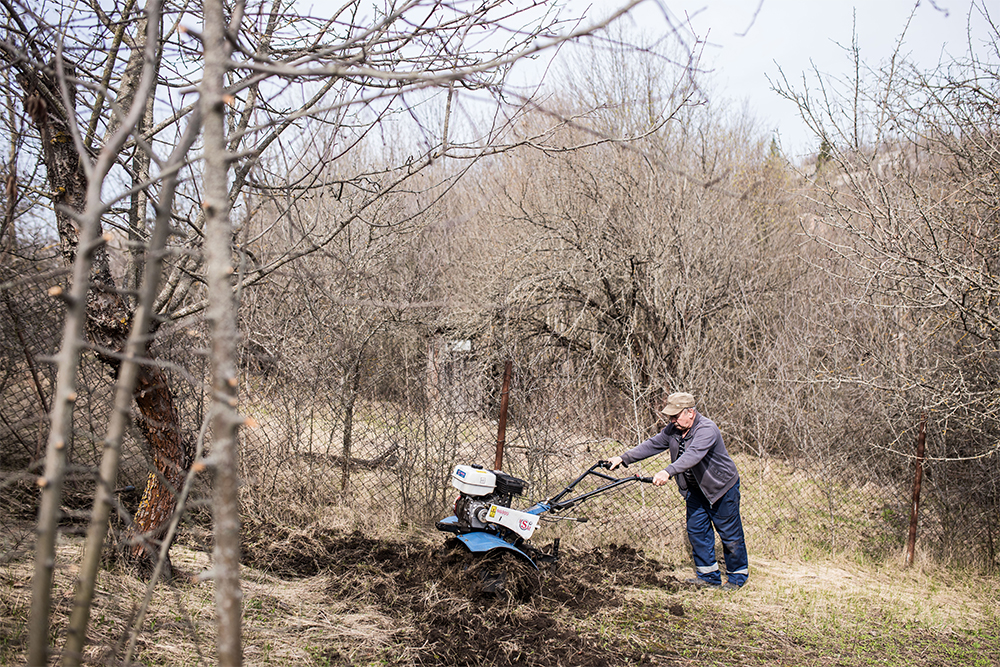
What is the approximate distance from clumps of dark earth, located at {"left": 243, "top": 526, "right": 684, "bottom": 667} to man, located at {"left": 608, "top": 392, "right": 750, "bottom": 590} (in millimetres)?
410

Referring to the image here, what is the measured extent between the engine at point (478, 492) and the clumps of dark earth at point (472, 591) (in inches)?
9.3

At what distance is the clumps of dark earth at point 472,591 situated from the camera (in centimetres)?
420

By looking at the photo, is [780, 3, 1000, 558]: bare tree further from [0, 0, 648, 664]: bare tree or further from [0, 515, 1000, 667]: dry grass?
[0, 0, 648, 664]: bare tree

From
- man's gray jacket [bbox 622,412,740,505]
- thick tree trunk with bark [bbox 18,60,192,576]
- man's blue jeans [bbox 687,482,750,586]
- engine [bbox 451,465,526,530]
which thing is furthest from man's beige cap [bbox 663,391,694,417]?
thick tree trunk with bark [bbox 18,60,192,576]

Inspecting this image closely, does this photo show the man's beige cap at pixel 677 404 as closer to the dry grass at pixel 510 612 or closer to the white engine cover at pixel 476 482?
the dry grass at pixel 510 612

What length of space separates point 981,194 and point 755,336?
5.87m

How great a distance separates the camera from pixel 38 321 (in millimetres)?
6172

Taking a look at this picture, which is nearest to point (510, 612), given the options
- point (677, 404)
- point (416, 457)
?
point (677, 404)

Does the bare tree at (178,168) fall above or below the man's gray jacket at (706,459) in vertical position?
above

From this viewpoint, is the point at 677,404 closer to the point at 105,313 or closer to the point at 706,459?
the point at 706,459

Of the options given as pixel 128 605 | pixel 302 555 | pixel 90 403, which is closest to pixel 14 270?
pixel 90 403

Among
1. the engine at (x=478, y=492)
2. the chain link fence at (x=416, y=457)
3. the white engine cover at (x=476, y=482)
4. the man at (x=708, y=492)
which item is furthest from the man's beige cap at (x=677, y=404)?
the white engine cover at (x=476, y=482)

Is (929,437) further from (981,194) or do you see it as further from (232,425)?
(232,425)

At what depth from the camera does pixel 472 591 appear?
4840mm
